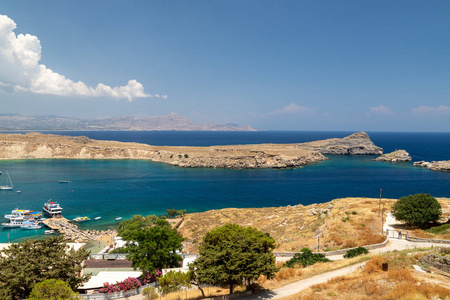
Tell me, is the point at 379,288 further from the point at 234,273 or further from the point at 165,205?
the point at 165,205

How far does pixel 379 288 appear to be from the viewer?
1653 centimetres

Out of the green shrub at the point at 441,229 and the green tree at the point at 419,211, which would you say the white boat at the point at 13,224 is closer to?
the green tree at the point at 419,211

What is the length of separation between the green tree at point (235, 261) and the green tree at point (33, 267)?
8860mm

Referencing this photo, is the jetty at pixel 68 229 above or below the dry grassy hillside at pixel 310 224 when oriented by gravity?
below

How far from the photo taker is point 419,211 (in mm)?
32906

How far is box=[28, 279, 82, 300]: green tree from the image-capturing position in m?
14.3

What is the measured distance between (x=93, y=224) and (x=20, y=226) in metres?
12.4

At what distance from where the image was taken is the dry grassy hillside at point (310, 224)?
31.0m

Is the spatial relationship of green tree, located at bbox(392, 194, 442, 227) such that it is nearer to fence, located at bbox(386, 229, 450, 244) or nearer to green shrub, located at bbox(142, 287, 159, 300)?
fence, located at bbox(386, 229, 450, 244)

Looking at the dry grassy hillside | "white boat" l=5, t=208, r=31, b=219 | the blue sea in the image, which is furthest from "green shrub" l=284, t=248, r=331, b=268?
"white boat" l=5, t=208, r=31, b=219

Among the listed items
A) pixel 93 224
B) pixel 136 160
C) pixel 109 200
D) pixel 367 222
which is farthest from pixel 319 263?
pixel 136 160

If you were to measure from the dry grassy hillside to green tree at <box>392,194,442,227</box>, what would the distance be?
2.16m


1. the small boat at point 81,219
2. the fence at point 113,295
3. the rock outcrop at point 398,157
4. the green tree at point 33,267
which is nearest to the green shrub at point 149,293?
the fence at point 113,295

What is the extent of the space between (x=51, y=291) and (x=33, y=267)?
A: 3.63m
